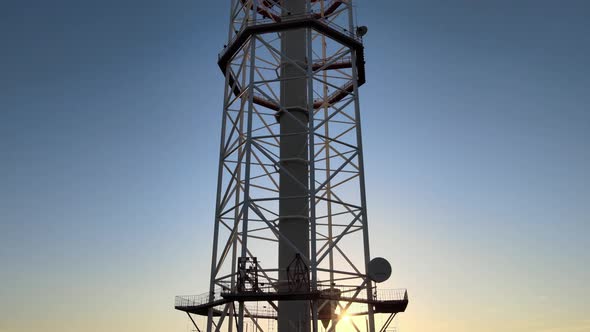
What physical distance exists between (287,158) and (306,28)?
9.29 metres

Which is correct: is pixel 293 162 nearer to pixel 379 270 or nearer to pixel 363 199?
pixel 363 199

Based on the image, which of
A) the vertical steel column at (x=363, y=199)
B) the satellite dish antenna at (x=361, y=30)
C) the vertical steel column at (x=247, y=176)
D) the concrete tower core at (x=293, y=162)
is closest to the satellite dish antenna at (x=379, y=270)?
the vertical steel column at (x=363, y=199)

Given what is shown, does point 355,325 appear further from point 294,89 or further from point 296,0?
point 296,0

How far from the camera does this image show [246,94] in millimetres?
38969

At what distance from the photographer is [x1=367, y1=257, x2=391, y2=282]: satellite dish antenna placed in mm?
31234

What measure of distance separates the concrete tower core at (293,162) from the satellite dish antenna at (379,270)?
481 cm

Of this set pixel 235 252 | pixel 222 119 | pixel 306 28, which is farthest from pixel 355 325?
pixel 306 28

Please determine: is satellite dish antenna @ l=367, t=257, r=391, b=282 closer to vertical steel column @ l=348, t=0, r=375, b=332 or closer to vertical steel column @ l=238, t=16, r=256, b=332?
vertical steel column @ l=348, t=0, r=375, b=332

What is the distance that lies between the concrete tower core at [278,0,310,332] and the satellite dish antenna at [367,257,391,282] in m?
4.81

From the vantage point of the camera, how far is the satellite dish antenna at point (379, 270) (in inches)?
1230

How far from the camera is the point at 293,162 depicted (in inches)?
1465

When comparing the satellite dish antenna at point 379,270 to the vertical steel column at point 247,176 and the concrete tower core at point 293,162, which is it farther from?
the vertical steel column at point 247,176

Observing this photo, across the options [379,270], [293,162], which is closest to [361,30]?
[293,162]

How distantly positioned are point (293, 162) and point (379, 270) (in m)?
10.0
